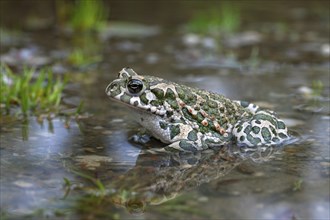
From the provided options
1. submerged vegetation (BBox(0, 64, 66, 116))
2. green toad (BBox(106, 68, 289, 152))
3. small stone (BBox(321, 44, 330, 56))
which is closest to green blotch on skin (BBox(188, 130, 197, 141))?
green toad (BBox(106, 68, 289, 152))

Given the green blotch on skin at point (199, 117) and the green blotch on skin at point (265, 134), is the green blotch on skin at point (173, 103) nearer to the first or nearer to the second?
the green blotch on skin at point (199, 117)

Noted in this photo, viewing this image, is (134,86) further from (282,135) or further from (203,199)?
(203,199)

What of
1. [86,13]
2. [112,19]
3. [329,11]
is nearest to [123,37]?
[86,13]

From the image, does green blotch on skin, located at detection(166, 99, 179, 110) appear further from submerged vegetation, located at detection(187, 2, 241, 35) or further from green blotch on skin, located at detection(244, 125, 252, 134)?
Answer: submerged vegetation, located at detection(187, 2, 241, 35)

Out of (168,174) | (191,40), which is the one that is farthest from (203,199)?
(191,40)

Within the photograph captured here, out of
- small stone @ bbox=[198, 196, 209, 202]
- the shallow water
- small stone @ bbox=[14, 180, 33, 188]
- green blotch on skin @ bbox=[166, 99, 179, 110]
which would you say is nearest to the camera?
the shallow water

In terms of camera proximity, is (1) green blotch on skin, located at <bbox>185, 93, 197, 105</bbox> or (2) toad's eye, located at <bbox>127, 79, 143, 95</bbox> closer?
(2) toad's eye, located at <bbox>127, 79, 143, 95</bbox>

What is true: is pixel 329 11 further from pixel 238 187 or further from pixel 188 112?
pixel 238 187

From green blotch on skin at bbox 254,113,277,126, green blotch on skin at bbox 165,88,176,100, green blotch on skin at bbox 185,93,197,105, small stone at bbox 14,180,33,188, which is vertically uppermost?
green blotch on skin at bbox 165,88,176,100

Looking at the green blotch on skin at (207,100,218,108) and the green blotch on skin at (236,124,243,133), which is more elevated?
the green blotch on skin at (207,100,218,108)
